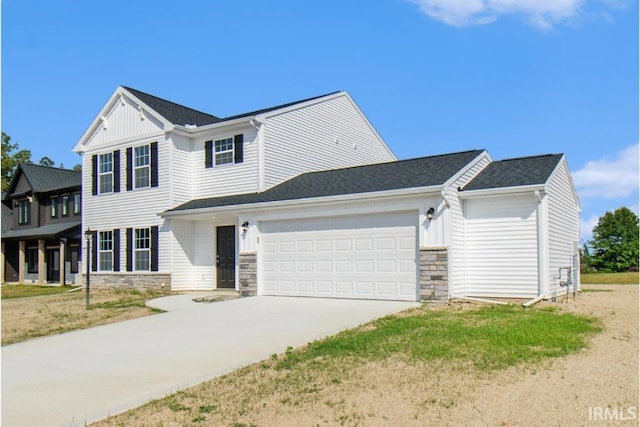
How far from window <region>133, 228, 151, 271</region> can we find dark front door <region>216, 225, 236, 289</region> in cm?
273

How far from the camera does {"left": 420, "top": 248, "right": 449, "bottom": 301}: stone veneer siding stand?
13.4 m

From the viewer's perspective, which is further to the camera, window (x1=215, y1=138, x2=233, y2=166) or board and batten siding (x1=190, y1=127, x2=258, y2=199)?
window (x1=215, y1=138, x2=233, y2=166)

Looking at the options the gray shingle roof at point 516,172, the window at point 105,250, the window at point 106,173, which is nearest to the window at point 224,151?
the window at point 106,173

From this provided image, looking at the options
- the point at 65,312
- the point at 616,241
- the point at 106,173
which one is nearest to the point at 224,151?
the point at 106,173

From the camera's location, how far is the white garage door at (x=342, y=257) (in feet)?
46.4

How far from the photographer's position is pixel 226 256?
19.3 m

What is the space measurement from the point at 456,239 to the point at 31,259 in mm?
26638

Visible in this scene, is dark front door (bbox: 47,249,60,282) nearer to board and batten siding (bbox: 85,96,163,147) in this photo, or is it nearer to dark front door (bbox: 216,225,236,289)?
board and batten siding (bbox: 85,96,163,147)

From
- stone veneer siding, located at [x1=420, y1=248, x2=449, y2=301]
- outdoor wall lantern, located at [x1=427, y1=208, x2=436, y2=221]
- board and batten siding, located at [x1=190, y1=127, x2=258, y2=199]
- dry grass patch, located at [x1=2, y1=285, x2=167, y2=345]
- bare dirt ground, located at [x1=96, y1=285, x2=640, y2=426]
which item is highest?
board and batten siding, located at [x1=190, y1=127, x2=258, y2=199]

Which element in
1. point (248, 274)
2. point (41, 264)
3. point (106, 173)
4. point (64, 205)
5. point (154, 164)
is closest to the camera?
point (248, 274)

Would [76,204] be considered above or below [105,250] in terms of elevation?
above

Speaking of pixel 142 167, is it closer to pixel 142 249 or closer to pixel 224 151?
pixel 142 249

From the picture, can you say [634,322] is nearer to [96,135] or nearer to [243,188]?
[243,188]

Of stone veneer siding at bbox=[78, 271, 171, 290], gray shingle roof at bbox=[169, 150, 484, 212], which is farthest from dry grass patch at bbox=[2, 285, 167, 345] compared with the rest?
gray shingle roof at bbox=[169, 150, 484, 212]
